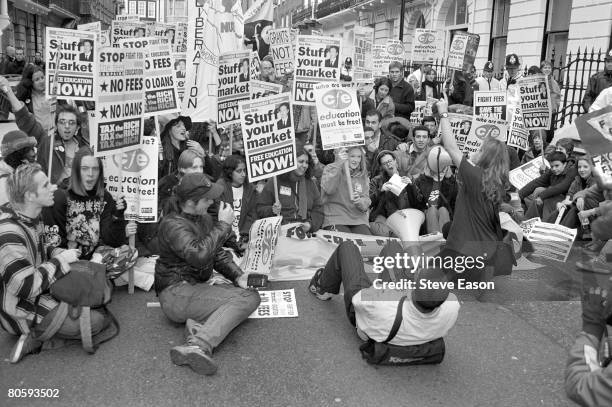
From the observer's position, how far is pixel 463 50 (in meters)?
12.5

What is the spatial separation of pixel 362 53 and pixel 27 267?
828 centimetres

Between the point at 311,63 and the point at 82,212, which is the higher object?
the point at 311,63

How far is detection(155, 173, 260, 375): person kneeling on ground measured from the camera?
4.35m

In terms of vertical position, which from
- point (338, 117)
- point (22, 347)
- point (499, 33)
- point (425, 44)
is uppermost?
point (499, 33)

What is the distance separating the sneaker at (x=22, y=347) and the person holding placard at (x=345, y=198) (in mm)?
3539

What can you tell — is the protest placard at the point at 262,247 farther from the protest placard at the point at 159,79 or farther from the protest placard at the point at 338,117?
the protest placard at the point at 159,79

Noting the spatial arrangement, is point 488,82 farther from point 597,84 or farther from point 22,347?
point 22,347

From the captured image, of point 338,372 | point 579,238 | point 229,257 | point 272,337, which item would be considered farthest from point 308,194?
point 579,238

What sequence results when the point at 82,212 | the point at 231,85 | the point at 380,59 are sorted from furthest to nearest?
the point at 380,59 < the point at 231,85 < the point at 82,212

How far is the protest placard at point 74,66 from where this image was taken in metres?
6.15

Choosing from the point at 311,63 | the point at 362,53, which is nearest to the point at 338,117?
the point at 311,63

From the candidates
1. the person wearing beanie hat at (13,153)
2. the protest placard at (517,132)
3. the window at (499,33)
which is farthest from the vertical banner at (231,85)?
the window at (499,33)

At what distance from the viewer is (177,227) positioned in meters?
4.39

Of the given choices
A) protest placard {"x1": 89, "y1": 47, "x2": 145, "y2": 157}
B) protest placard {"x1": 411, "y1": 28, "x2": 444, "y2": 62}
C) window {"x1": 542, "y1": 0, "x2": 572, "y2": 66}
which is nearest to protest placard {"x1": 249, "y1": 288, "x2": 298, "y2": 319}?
protest placard {"x1": 89, "y1": 47, "x2": 145, "y2": 157}
